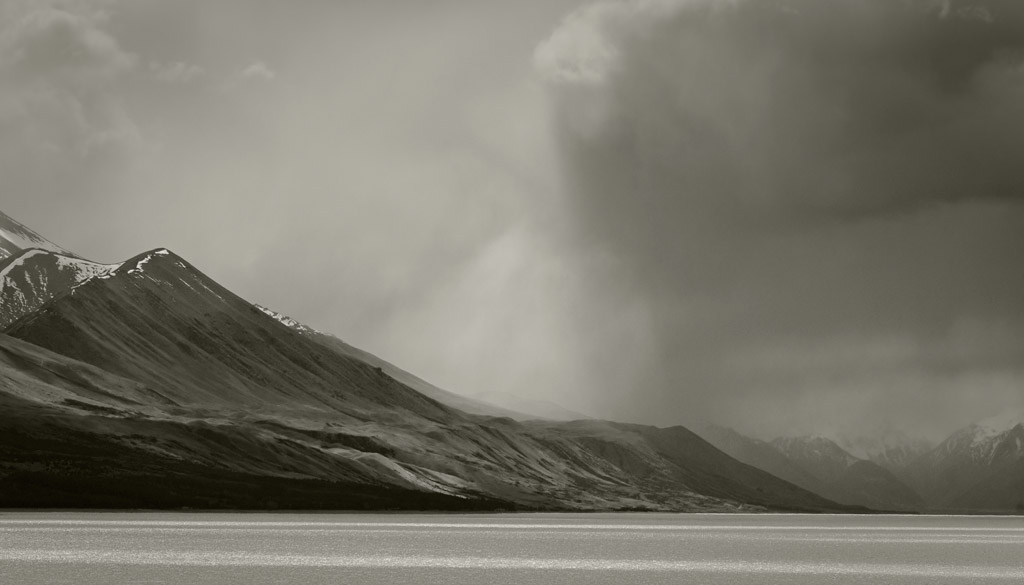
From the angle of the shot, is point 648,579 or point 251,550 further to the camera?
point 251,550

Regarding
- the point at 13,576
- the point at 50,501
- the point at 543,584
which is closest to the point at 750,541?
the point at 543,584

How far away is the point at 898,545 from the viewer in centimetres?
7806

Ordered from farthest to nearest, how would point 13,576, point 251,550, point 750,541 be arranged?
point 750,541 < point 251,550 < point 13,576

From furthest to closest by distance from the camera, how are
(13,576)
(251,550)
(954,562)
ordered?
(251,550), (954,562), (13,576)

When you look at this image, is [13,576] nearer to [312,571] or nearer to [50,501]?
[312,571]

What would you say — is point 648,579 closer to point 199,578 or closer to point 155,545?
point 199,578

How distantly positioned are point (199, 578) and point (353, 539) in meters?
34.8

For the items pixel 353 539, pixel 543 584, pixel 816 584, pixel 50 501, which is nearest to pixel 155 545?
pixel 353 539

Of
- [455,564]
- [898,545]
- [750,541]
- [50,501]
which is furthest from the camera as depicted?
[50,501]

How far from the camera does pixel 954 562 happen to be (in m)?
59.2

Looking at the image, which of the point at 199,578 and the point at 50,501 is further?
the point at 50,501

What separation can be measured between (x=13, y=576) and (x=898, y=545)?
58461mm

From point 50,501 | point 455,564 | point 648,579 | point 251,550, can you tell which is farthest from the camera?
point 50,501

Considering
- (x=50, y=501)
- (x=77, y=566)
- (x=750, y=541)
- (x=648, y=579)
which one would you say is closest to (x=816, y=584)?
(x=648, y=579)
